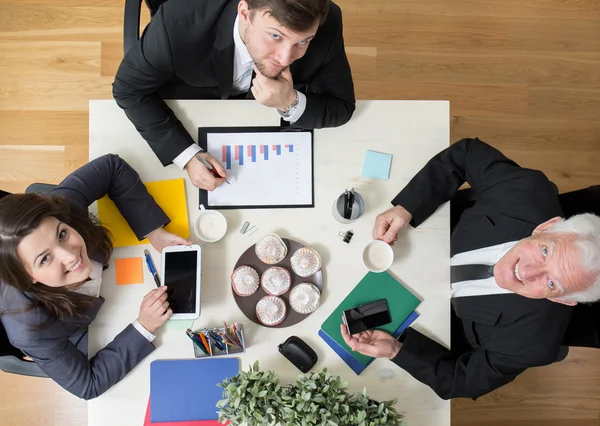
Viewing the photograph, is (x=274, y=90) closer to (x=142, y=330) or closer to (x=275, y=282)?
(x=275, y=282)

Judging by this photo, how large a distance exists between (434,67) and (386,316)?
1481 millimetres

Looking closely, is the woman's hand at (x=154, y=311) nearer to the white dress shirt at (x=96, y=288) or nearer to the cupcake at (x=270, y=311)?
the white dress shirt at (x=96, y=288)

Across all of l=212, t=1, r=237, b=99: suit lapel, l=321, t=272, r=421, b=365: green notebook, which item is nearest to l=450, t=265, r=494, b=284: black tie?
l=321, t=272, r=421, b=365: green notebook

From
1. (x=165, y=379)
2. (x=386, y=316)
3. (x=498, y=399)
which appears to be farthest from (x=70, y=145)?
(x=498, y=399)

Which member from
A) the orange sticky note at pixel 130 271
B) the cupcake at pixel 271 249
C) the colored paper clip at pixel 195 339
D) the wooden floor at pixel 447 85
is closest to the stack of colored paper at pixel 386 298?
the cupcake at pixel 271 249

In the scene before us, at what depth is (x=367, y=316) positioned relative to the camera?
143cm

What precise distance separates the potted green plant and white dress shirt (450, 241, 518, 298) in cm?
44

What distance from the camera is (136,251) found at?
57.0 inches

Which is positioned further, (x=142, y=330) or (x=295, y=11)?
(x=142, y=330)

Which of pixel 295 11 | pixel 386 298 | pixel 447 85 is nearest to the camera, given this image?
pixel 295 11

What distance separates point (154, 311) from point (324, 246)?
55 cm

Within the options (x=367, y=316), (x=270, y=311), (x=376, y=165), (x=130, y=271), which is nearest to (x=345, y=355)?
(x=367, y=316)

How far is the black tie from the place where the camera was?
4.66ft

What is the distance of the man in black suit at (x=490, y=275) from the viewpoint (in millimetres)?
1276
